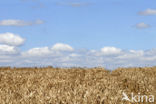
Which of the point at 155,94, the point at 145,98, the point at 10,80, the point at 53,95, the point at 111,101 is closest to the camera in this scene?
the point at 111,101

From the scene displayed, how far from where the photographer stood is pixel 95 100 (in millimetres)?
5969

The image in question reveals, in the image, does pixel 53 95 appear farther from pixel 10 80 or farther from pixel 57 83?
pixel 10 80

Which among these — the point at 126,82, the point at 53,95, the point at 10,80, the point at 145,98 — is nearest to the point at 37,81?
the point at 10,80

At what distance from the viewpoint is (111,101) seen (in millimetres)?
5949

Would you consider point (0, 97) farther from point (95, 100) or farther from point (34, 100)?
point (95, 100)

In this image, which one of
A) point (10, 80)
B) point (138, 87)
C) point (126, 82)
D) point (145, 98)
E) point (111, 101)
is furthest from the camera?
point (10, 80)

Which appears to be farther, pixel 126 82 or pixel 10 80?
pixel 10 80

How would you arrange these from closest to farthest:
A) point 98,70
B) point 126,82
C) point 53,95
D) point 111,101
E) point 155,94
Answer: point 111,101
point 53,95
point 155,94
point 126,82
point 98,70

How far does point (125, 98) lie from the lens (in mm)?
6574

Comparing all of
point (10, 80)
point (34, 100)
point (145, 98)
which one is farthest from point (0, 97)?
point (10, 80)

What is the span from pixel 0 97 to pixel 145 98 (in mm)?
3431

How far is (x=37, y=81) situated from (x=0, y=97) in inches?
144

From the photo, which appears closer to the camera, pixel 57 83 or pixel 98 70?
pixel 57 83

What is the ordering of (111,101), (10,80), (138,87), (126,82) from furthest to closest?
(10,80)
(126,82)
(138,87)
(111,101)
